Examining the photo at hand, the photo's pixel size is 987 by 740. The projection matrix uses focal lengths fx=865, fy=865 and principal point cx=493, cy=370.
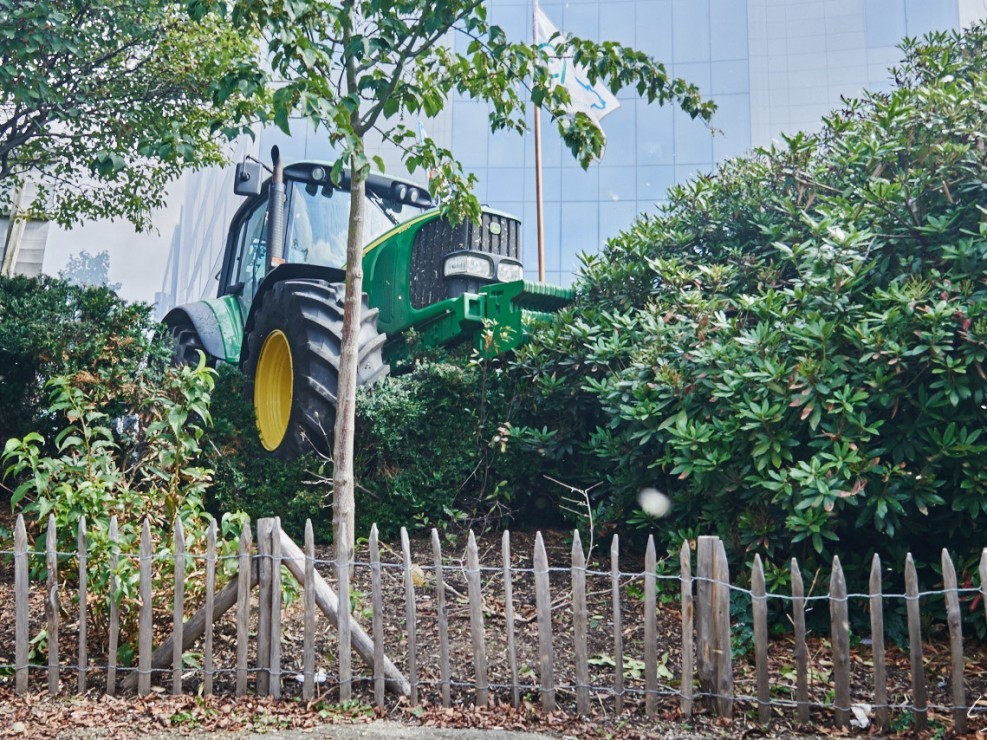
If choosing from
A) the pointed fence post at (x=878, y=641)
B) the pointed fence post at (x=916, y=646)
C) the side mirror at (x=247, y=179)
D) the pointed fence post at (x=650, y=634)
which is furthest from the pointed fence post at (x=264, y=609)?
the side mirror at (x=247, y=179)

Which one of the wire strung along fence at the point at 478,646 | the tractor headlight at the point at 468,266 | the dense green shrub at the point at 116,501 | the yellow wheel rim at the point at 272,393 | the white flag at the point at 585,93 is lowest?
the wire strung along fence at the point at 478,646

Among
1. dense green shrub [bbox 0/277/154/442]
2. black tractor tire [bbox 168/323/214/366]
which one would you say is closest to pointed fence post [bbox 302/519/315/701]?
dense green shrub [bbox 0/277/154/442]

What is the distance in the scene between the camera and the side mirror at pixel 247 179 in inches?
297

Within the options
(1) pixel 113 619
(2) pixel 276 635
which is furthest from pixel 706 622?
(1) pixel 113 619

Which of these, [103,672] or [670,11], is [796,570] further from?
[670,11]

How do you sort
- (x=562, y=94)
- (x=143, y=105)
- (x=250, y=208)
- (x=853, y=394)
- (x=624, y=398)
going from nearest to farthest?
(x=853, y=394), (x=562, y=94), (x=624, y=398), (x=250, y=208), (x=143, y=105)

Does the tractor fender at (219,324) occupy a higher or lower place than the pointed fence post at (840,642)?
higher

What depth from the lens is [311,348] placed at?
6.93 m

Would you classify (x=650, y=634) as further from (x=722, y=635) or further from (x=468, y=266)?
(x=468, y=266)

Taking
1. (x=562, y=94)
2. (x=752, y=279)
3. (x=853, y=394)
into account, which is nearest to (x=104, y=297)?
(x=562, y=94)

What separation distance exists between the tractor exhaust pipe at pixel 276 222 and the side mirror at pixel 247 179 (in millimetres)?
519

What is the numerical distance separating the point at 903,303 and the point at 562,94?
7.98ft

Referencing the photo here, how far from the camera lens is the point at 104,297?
791 centimetres

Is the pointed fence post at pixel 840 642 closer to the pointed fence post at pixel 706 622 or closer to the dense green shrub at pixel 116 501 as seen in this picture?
the pointed fence post at pixel 706 622
